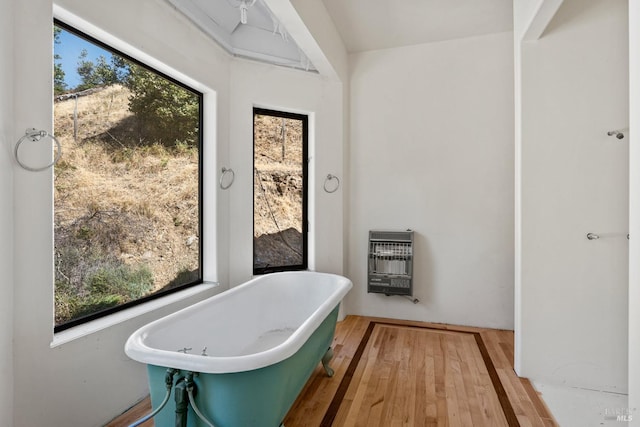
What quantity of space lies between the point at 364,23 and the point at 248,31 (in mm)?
984

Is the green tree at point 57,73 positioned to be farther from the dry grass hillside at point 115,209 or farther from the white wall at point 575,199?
the white wall at point 575,199

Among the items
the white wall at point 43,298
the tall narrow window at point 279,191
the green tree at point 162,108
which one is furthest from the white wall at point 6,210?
the tall narrow window at point 279,191

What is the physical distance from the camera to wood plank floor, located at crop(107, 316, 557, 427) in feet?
5.50

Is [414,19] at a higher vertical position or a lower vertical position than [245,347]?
higher

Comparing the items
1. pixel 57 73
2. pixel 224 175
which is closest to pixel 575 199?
pixel 224 175

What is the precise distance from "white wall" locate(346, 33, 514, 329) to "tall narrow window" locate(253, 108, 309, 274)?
1.81 ft

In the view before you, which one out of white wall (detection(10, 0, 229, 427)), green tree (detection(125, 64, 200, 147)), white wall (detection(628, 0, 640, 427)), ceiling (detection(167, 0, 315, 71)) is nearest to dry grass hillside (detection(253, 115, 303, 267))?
ceiling (detection(167, 0, 315, 71))

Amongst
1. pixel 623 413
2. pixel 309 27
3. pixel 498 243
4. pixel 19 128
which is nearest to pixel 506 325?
pixel 498 243

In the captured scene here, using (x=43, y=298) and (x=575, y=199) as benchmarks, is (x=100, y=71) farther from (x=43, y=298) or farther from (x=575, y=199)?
(x=575, y=199)

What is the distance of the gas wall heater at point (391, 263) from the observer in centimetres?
296

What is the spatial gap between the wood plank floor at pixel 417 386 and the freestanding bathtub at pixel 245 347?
24 centimetres

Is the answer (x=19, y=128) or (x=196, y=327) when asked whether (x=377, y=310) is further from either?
(x=19, y=128)

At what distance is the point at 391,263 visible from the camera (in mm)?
3031

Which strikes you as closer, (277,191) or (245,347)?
(245,347)
